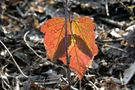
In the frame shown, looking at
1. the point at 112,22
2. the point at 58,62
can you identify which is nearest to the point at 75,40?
the point at 58,62

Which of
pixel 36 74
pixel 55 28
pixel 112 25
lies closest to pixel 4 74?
pixel 36 74

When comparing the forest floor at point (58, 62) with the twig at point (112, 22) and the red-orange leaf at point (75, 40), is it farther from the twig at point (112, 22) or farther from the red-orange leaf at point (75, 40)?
the red-orange leaf at point (75, 40)

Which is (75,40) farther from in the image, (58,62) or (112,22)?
(112,22)

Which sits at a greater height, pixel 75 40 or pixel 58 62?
pixel 75 40

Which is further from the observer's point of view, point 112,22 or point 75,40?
point 112,22

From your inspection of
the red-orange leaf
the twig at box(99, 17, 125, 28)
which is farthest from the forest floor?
the red-orange leaf

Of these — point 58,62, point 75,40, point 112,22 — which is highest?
point 75,40

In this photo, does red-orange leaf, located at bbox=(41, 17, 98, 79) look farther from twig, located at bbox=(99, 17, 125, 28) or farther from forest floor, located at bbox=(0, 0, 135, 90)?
twig, located at bbox=(99, 17, 125, 28)
